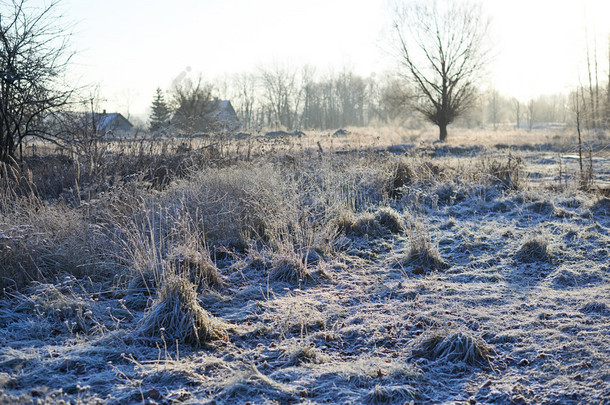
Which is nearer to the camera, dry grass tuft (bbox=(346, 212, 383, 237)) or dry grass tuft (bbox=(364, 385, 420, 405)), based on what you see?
dry grass tuft (bbox=(364, 385, 420, 405))

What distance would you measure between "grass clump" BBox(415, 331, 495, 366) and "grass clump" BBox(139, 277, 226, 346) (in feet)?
4.86

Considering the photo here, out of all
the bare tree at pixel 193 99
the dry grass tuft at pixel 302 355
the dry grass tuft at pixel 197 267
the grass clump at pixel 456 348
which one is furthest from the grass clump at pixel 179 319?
the bare tree at pixel 193 99

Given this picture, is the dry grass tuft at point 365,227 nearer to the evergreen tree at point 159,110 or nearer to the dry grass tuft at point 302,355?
the dry grass tuft at point 302,355

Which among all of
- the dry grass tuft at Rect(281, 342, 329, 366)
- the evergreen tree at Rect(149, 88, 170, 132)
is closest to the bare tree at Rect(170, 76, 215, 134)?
the evergreen tree at Rect(149, 88, 170, 132)

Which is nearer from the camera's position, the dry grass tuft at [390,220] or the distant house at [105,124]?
the dry grass tuft at [390,220]

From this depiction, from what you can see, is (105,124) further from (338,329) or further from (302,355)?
(302,355)

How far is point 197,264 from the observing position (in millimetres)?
4285

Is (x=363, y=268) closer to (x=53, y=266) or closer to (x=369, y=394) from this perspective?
(x=369, y=394)

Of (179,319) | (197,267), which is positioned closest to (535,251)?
(197,267)

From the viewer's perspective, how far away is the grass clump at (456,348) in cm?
298

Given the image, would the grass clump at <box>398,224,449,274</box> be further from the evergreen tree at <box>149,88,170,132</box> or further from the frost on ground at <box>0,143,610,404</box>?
the evergreen tree at <box>149,88,170,132</box>

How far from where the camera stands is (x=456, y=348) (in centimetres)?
303

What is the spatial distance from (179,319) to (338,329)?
121 cm

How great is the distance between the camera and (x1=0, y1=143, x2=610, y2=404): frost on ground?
2619 mm
